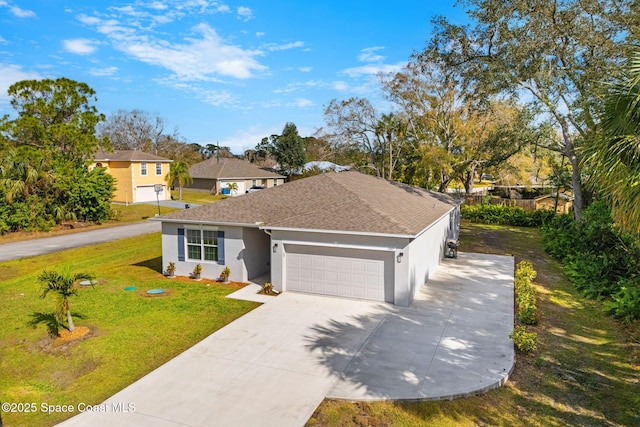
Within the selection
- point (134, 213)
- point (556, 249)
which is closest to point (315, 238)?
point (556, 249)

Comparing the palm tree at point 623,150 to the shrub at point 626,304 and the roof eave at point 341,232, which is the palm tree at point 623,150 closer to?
the roof eave at point 341,232

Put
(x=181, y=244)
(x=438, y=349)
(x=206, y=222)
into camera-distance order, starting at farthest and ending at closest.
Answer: (x=181, y=244), (x=206, y=222), (x=438, y=349)

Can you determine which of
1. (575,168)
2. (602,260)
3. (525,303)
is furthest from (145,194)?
(602,260)

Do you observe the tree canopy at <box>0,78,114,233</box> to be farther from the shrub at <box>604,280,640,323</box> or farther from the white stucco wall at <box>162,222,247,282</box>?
the shrub at <box>604,280,640,323</box>

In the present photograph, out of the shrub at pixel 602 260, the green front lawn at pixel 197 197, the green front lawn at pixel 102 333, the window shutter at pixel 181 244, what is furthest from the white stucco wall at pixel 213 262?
the green front lawn at pixel 197 197

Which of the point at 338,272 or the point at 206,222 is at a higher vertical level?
the point at 206,222

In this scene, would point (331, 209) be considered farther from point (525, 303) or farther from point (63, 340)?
point (63, 340)
